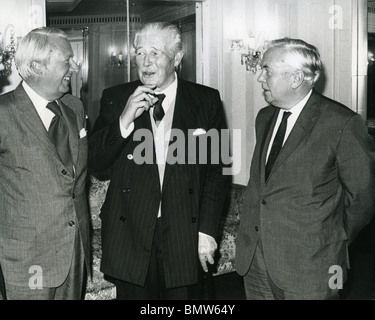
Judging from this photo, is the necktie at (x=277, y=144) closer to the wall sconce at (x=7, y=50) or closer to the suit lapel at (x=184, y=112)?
the suit lapel at (x=184, y=112)

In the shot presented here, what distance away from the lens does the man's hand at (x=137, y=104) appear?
186 centimetres

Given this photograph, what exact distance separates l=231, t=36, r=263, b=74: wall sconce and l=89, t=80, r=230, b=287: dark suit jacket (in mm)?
3941

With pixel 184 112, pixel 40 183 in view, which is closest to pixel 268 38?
pixel 184 112

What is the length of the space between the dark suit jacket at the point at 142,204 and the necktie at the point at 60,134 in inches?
4.1

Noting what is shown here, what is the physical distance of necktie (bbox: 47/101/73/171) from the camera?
1917mm

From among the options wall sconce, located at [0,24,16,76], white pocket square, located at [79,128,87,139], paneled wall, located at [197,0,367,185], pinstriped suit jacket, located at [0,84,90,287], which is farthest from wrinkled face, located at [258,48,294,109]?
paneled wall, located at [197,0,367,185]

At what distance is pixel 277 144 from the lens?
1.99 meters

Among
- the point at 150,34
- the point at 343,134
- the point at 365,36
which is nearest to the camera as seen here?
the point at 343,134

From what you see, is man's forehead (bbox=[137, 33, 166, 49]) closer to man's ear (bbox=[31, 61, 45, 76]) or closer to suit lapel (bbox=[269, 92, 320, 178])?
man's ear (bbox=[31, 61, 45, 76])

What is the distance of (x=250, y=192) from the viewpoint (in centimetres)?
208

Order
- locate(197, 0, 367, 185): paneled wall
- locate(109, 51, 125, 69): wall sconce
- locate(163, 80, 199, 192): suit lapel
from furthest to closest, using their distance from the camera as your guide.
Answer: locate(109, 51, 125, 69): wall sconce → locate(197, 0, 367, 185): paneled wall → locate(163, 80, 199, 192): suit lapel

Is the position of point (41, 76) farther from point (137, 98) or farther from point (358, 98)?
point (358, 98)
